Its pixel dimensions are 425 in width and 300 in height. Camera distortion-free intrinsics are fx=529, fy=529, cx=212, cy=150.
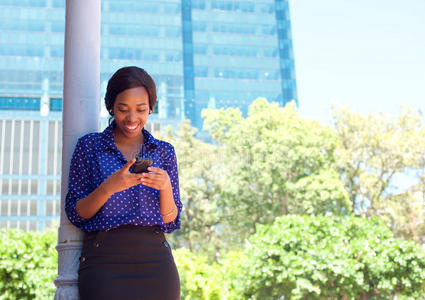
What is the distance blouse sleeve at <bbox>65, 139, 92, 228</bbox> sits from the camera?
1526mm

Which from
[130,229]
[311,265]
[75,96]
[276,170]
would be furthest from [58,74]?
[130,229]

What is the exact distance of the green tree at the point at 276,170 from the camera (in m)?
14.8

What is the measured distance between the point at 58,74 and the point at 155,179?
48.2m

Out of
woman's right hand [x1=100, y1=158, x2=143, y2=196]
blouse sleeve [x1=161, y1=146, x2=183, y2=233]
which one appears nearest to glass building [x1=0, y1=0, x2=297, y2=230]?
blouse sleeve [x1=161, y1=146, x2=183, y2=233]

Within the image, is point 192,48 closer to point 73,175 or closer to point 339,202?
point 339,202

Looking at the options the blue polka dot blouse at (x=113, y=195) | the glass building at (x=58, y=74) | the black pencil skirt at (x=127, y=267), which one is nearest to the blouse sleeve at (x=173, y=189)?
the blue polka dot blouse at (x=113, y=195)

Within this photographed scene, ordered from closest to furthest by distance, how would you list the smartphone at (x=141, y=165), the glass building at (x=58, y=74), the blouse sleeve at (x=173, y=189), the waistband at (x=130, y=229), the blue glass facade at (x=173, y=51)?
1. the smartphone at (x=141, y=165)
2. the waistband at (x=130, y=229)
3. the blouse sleeve at (x=173, y=189)
4. the glass building at (x=58, y=74)
5. the blue glass facade at (x=173, y=51)

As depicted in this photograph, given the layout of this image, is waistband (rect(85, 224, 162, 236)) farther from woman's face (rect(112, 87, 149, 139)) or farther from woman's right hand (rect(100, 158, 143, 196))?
woman's face (rect(112, 87, 149, 139))

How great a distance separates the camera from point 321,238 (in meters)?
9.88

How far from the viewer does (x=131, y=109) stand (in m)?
1.56

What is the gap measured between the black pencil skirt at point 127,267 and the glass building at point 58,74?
41.6m

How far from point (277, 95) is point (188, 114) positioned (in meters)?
8.56

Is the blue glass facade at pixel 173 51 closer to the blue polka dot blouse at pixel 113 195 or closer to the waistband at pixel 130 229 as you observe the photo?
the blue polka dot blouse at pixel 113 195

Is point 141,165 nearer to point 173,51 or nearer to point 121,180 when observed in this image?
point 121,180
